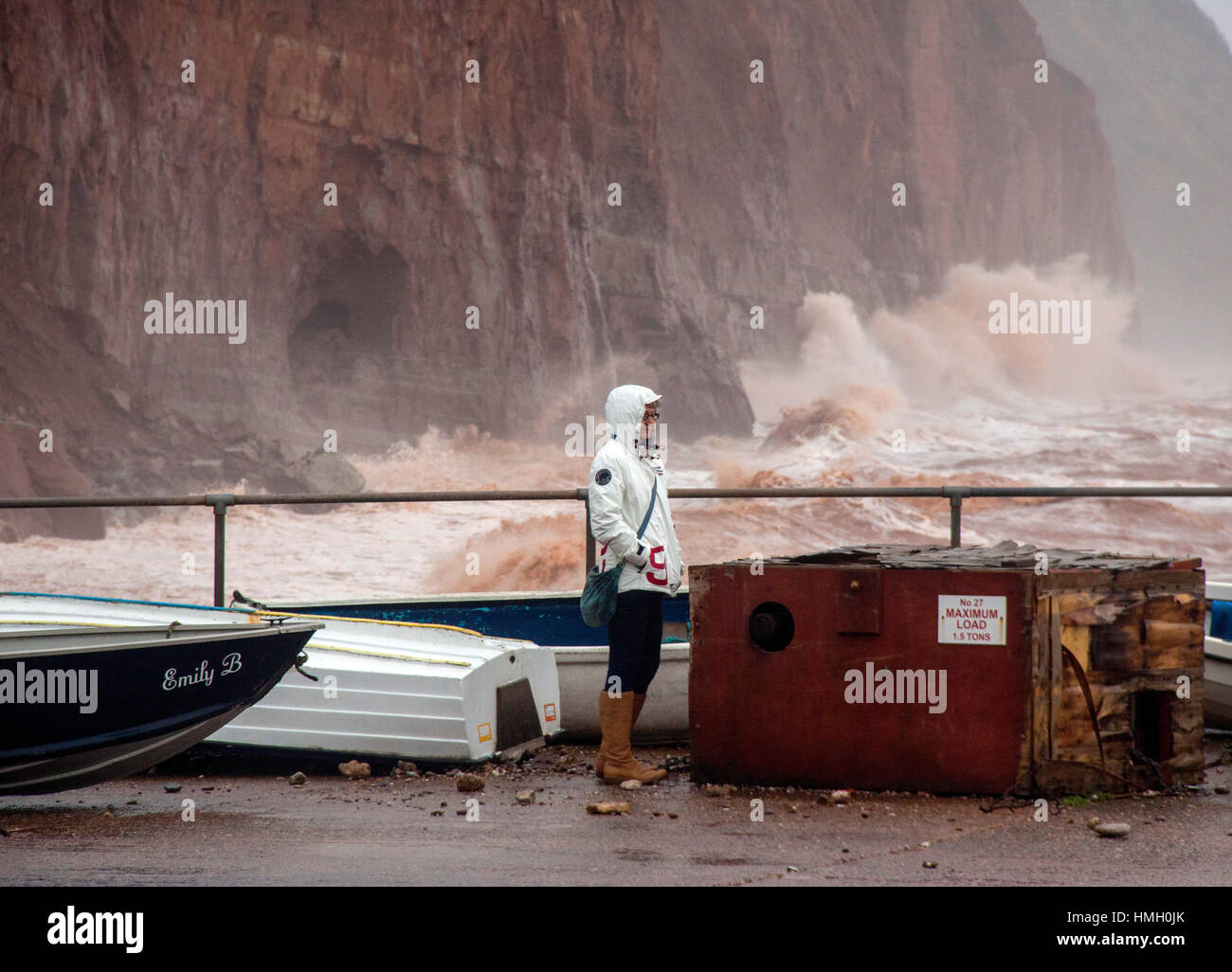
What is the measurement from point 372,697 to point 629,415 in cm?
184

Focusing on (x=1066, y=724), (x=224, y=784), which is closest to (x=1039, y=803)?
(x=1066, y=724)

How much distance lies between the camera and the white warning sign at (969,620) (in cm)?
581

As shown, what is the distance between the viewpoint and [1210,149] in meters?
107

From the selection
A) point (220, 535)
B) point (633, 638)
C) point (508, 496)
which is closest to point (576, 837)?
point (633, 638)

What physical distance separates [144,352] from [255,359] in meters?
4.11

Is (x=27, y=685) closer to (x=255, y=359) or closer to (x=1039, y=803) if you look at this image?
(x=1039, y=803)

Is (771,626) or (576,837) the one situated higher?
(771,626)

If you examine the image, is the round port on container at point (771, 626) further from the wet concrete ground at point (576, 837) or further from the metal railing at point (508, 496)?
the metal railing at point (508, 496)

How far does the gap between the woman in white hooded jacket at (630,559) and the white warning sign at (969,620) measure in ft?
3.81

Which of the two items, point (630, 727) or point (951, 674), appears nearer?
point (951, 674)

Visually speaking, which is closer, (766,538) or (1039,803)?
(1039,803)

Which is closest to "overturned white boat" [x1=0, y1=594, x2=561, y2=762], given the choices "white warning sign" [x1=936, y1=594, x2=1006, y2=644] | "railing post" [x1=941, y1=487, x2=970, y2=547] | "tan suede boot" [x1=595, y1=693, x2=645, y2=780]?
"tan suede boot" [x1=595, y1=693, x2=645, y2=780]

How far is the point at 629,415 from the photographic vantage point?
6262mm

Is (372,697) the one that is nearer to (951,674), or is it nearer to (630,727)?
(630,727)
